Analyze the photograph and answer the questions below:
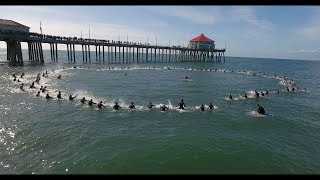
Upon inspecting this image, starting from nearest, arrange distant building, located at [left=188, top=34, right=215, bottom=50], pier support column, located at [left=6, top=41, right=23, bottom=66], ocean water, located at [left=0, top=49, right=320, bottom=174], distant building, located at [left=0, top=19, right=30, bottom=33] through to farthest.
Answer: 1. ocean water, located at [left=0, top=49, right=320, bottom=174]
2. pier support column, located at [left=6, top=41, right=23, bottom=66]
3. distant building, located at [left=0, top=19, right=30, bottom=33]
4. distant building, located at [left=188, top=34, right=215, bottom=50]

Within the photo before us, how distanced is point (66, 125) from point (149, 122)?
6367 millimetres

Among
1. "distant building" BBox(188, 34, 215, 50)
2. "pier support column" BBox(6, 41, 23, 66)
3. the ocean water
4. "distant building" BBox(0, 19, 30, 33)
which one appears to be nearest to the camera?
the ocean water

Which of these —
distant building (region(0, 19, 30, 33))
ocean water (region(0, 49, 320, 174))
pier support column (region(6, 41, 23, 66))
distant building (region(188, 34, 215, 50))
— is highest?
distant building (region(0, 19, 30, 33))

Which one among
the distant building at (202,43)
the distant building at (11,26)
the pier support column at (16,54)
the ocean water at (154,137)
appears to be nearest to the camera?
the ocean water at (154,137)

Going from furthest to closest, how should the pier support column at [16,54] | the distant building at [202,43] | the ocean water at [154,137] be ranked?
the distant building at [202,43] → the pier support column at [16,54] → the ocean water at [154,137]

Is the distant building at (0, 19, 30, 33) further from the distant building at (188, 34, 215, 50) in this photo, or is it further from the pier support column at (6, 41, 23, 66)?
A: the distant building at (188, 34, 215, 50)

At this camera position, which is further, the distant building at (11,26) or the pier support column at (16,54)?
the distant building at (11,26)

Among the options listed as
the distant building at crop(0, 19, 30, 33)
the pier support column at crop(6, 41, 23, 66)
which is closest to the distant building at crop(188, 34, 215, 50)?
the distant building at crop(0, 19, 30, 33)

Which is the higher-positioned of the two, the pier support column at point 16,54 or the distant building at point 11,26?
the distant building at point 11,26

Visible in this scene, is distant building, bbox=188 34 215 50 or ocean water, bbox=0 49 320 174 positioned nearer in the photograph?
ocean water, bbox=0 49 320 174

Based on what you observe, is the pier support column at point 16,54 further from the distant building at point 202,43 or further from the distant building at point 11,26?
the distant building at point 202,43

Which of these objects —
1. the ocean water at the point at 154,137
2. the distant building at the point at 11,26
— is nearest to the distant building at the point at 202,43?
the distant building at the point at 11,26

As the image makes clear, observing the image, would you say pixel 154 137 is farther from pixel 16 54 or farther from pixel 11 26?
pixel 11 26

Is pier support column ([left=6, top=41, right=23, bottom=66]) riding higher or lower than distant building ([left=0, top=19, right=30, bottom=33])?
lower
